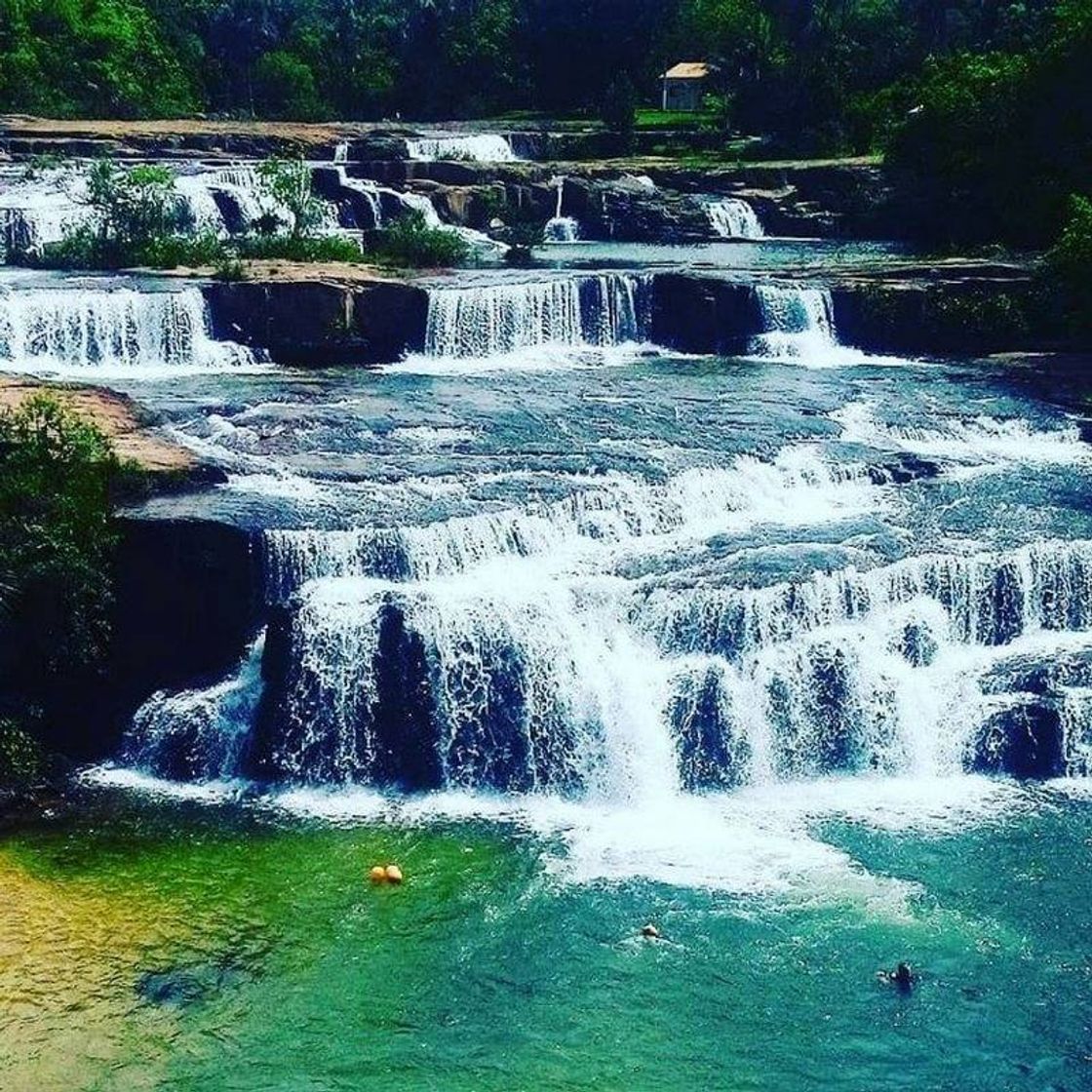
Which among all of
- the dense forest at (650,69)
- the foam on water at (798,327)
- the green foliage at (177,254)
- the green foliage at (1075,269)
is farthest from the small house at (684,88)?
Result: the green foliage at (1075,269)

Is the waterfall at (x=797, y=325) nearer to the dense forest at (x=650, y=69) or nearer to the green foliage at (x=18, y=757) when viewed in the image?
the dense forest at (x=650, y=69)

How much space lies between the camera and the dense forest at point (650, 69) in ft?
136

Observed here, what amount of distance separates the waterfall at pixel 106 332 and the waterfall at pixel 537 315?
4.09 metres

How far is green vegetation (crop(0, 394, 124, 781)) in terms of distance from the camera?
20625 mm

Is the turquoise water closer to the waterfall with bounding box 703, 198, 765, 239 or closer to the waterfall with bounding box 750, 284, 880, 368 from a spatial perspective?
the waterfall with bounding box 750, 284, 880, 368

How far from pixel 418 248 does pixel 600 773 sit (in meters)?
21.1

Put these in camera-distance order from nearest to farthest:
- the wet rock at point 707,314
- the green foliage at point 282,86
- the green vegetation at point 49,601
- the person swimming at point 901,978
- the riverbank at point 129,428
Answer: the person swimming at point 901,978 → the green vegetation at point 49,601 → the riverbank at point 129,428 → the wet rock at point 707,314 → the green foliage at point 282,86

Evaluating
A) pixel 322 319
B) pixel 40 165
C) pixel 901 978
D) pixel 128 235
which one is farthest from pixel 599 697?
pixel 40 165

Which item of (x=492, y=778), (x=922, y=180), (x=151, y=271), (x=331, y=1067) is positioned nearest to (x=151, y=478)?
(x=492, y=778)

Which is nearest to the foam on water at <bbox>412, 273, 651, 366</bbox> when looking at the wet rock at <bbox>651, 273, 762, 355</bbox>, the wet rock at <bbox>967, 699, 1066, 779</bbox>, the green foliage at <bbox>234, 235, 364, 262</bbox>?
the wet rock at <bbox>651, 273, 762, 355</bbox>

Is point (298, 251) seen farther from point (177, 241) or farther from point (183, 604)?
point (183, 604)

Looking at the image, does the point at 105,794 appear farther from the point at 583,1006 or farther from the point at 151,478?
the point at 583,1006

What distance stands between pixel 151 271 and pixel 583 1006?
991 inches

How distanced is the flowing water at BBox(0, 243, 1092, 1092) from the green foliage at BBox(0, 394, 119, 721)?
3.73 ft
